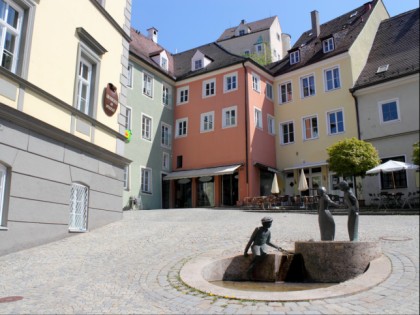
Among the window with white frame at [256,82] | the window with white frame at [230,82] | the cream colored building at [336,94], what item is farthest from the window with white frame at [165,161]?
the cream colored building at [336,94]

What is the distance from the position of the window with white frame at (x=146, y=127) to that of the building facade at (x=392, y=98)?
2224 centimetres

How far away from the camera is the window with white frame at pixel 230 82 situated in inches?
988

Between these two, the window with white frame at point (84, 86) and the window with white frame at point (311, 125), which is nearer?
the window with white frame at point (311, 125)

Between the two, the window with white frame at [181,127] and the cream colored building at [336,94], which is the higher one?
the window with white frame at [181,127]

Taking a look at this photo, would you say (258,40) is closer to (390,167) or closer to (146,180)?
(146,180)

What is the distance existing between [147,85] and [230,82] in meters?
5.08

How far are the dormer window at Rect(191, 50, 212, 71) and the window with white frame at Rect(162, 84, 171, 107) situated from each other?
242cm

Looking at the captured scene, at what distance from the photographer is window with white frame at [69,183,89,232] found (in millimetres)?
9969

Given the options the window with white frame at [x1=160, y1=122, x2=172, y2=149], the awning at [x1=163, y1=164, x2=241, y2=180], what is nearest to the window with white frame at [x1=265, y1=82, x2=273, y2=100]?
the awning at [x1=163, y1=164, x2=241, y2=180]

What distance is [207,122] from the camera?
25.9 meters

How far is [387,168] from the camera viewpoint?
1.97m

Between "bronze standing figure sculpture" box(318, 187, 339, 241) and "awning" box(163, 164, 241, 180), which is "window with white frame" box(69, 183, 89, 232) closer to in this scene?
"bronze standing figure sculpture" box(318, 187, 339, 241)

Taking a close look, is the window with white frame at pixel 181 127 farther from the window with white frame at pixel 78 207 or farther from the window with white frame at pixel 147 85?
the window with white frame at pixel 78 207

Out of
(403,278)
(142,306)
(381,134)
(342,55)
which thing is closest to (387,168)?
(381,134)
